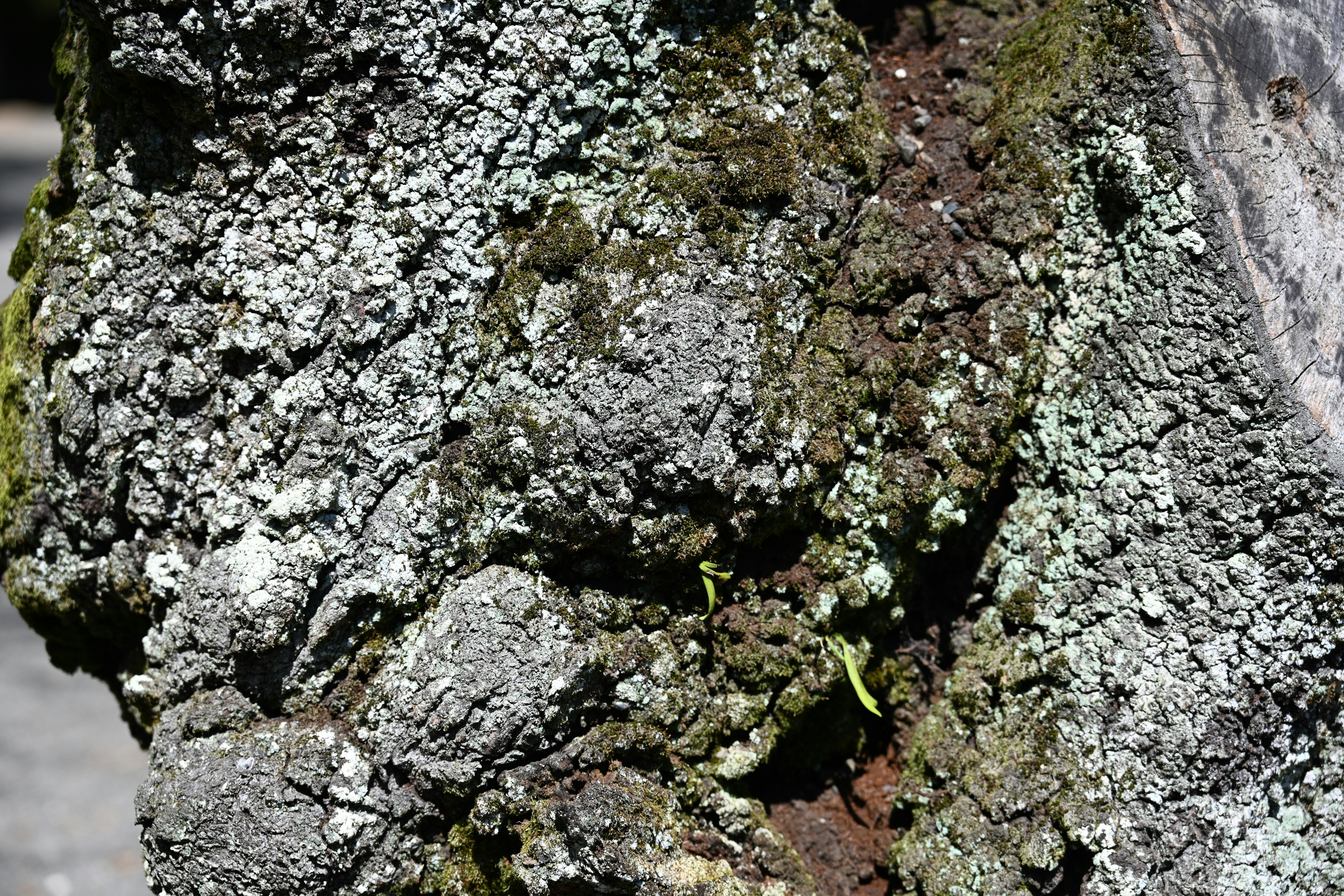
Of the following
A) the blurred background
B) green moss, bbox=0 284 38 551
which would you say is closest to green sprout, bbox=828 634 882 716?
green moss, bbox=0 284 38 551

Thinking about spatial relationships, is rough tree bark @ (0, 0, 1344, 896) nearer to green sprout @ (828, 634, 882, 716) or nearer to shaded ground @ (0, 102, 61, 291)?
green sprout @ (828, 634, 882, 716)

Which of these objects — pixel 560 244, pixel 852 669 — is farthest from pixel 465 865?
pixel 560 244

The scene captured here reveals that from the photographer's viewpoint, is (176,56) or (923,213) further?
(923,213)

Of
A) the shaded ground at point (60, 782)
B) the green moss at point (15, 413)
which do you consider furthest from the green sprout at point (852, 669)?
the shaded ground at point (60, 782)

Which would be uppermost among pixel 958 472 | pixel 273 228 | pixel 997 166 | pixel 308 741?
pixel 997 166

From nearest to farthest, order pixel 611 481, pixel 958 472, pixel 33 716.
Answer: pixel 611 481, pixel 958 472, pixel 33 716

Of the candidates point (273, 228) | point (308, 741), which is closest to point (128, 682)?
point (308, 741)

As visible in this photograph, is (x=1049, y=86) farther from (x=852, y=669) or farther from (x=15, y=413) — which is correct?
(x=15, y=413)

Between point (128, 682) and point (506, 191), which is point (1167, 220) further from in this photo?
point (128, 682)
